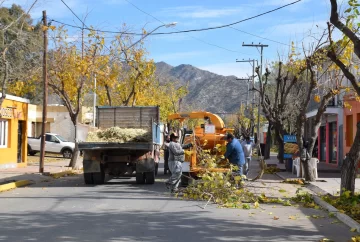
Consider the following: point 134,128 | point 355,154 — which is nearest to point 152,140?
point 134,128

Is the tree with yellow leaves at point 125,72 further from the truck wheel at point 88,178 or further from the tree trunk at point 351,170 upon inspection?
the tree trunk at point 351,170

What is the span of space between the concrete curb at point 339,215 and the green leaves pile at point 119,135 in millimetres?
6327

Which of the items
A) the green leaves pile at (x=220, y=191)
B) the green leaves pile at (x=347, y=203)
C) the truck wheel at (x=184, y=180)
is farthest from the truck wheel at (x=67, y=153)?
the green leaves pile at (x=347, y=203)

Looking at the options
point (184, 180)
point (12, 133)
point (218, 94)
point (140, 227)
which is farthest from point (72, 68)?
point (218, 94)

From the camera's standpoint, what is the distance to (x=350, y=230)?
10.1 meters

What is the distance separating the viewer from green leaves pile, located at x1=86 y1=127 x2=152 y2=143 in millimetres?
17984

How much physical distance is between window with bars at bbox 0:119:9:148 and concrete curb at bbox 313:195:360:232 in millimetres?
17080

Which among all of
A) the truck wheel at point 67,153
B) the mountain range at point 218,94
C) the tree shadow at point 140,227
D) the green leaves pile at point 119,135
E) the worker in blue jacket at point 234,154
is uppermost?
the mountain range at point 218,94

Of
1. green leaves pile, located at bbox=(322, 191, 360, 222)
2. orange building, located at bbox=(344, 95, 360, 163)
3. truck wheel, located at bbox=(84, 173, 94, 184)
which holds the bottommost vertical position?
green leaves pile, located at bbox=(322, 191, 360, 222)

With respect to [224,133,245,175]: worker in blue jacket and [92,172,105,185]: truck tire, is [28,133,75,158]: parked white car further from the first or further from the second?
[224,133,245,175]: worker in blue jacket

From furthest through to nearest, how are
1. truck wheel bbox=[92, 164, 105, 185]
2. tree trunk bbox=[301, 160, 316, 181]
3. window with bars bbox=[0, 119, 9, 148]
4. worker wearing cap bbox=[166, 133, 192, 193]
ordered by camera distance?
window with bars bbox=[0, 119, 9, 148] → tree trunk bbox=[301, 160, 316, 181] → truck wheel bbox=[92, 164, 105, 185] → worker wearing cap bbox=[166, 133, 192, 193]

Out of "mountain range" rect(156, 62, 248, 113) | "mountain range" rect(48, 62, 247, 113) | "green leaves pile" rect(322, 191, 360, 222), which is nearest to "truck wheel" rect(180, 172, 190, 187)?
"green leaves pile" rect(322, 191, 360, 222)

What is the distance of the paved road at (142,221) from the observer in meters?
9.12

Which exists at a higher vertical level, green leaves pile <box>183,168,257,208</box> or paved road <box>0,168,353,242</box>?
green leaves pile <box>183,168,257,208</box>
